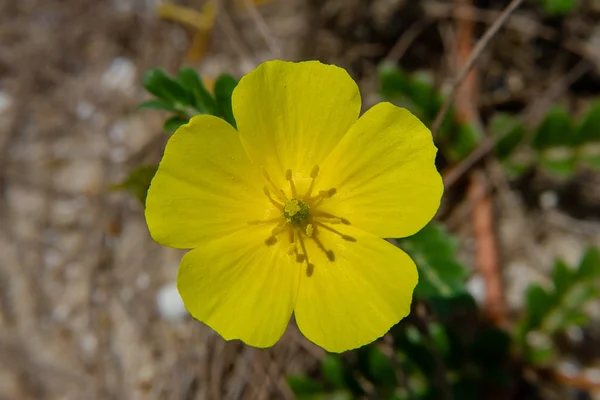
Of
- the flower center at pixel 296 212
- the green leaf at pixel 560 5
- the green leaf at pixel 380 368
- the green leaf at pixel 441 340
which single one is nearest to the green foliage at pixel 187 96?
the flower center at pixel 296 212

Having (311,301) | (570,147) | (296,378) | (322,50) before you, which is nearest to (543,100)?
(570,147)

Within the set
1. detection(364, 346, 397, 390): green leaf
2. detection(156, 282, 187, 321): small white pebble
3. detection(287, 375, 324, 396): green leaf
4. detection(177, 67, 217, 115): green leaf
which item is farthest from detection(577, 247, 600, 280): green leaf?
detection(156, 282, 187, 321): small white pebble

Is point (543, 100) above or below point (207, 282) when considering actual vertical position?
below

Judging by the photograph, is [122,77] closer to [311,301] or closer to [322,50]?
[322,50]

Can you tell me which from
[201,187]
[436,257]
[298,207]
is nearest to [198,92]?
[201,187]

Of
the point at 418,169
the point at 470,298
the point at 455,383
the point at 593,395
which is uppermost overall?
the point at 418,169
